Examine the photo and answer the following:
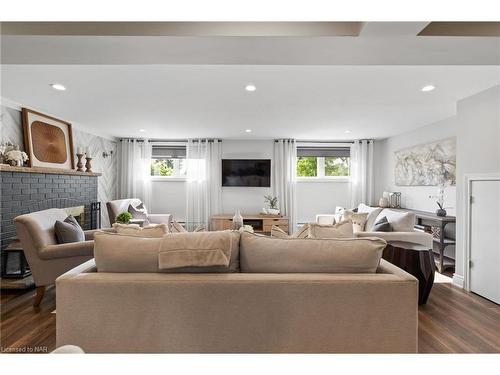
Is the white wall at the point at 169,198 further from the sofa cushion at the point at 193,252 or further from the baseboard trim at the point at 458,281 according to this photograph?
the baseboard trim at the point at 458,281

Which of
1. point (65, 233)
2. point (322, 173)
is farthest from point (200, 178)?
point (65, 233)

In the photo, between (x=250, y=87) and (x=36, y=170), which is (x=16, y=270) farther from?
(x=250, y=87)

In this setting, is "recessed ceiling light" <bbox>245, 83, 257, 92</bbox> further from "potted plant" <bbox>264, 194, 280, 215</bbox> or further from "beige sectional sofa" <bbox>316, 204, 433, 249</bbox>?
"potted plant" <bbox>264, 194, 280, 215</bbox>

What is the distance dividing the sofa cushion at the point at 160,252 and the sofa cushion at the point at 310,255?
6.0 inches

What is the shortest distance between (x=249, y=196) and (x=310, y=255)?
4683 millimetres

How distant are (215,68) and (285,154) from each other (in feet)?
12.4

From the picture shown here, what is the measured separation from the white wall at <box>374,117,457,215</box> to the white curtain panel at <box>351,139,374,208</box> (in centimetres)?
23

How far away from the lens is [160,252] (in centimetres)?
155

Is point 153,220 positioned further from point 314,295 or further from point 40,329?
point 314,295

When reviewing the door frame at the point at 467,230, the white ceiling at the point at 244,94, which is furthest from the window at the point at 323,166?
the door frame at the point at 467,230

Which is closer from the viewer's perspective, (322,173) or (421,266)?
(421,266)

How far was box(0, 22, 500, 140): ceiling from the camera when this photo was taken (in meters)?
1.57

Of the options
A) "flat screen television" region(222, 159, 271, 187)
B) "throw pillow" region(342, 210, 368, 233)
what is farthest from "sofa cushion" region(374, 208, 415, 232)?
"flat screen television" region(222, 159, 271, 187)
